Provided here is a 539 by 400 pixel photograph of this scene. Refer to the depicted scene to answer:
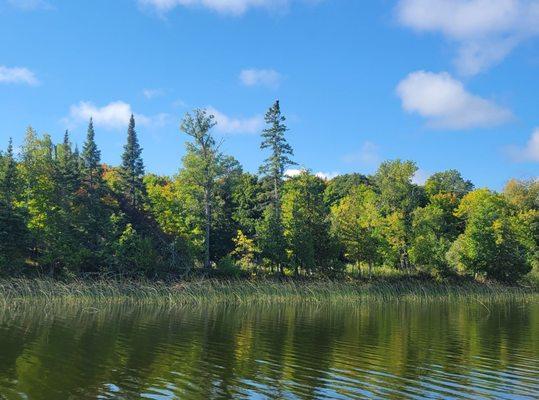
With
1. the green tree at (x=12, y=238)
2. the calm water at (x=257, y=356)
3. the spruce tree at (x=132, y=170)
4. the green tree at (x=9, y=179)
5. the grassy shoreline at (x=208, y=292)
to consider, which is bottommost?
the calm water at (x=257, y=356)

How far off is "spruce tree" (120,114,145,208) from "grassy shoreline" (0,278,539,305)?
3113 centimetres

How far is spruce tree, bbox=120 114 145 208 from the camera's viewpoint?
6334cm

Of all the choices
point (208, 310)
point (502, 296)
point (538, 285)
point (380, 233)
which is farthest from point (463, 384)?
point (538, 285)

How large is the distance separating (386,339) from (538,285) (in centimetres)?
3822

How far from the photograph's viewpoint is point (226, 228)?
168 feet

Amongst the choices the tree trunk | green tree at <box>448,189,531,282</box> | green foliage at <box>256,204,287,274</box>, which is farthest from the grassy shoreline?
green tree at <box>448,189,531,282</box>

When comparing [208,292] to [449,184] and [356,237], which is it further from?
[449,184]

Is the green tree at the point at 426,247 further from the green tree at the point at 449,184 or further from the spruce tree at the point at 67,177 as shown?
the spruce tree at the point at 67,177

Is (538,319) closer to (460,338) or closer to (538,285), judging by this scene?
(460,338)

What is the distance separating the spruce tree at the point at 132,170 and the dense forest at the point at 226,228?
276 cm

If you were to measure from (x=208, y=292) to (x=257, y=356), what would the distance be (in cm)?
1708

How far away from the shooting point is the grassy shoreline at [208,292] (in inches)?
1043

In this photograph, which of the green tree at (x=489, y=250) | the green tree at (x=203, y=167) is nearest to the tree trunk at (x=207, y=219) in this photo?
the green tree at (x=203, y=167)

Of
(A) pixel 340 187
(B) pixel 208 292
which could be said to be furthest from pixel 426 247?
(A) pixel 340 187
